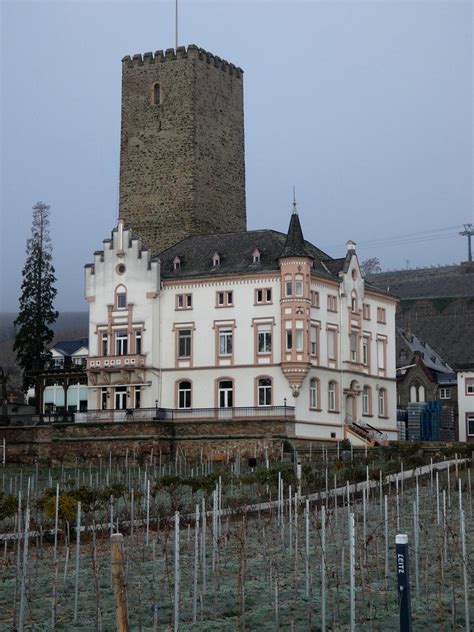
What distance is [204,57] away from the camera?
8488cm

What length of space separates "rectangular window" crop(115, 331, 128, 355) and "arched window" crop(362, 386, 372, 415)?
45.5ft

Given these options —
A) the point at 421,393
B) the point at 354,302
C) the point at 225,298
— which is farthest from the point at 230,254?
the point at 421,393

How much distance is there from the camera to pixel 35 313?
86938mm

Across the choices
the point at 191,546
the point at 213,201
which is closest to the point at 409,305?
the point at 213,201

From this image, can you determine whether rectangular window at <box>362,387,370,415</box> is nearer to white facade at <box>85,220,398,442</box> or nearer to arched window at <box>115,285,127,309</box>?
white facade at <box>85,220,398,442</box>

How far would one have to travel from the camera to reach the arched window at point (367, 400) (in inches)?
2955

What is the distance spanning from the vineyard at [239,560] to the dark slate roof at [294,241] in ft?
63.4

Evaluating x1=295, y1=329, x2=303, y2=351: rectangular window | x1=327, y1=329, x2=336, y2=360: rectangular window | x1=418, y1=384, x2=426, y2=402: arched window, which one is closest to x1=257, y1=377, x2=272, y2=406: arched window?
x1=295, y1=329, x2=303, y2=351: rectangular window

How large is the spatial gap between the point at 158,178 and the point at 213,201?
3819 millimetres

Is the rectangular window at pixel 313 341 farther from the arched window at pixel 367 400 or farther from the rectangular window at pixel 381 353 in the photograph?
the rectangular window at pixel 381 353

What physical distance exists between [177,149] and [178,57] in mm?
6215

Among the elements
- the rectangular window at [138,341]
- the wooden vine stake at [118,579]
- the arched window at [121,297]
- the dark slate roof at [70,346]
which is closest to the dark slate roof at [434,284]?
the dark slate roof at [70,346]

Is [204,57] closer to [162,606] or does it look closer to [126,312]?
[126,312]

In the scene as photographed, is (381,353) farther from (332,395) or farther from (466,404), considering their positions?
(466,404)
